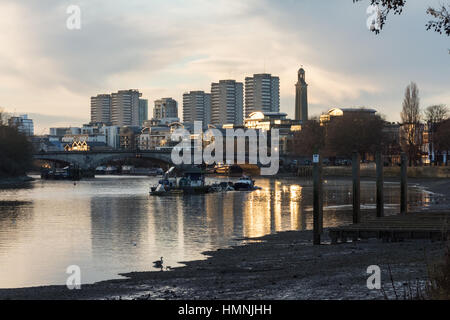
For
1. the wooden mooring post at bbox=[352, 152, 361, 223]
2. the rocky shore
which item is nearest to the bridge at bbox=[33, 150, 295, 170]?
the wooden mooring post at bbox=[352, 152, 361, 223]

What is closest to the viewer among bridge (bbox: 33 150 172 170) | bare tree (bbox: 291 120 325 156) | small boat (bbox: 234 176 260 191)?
small boat (bbox: 234 176 260 191)

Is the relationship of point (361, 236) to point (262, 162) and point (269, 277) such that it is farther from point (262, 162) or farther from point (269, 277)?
point (262, 162)

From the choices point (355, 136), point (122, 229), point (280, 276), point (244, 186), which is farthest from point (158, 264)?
point (355, 136)

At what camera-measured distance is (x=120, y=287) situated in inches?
786

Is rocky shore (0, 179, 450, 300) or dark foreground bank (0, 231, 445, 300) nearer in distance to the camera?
rocky shore (0, 179, 450, 300)

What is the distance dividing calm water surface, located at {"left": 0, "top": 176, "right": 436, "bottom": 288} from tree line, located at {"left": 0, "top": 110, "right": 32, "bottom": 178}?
52318mm

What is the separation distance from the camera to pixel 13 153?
118m

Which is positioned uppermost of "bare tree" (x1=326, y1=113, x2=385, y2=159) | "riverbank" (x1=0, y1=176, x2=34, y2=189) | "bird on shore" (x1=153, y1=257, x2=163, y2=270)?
"bare tree" (x1=326, y1=113, x2=385, y2=159)

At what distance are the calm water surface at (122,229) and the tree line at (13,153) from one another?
52.3m

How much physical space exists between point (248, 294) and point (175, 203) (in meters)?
47.5

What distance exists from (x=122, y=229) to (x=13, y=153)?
→ 8386 cm

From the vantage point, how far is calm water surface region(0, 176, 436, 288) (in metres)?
25.7

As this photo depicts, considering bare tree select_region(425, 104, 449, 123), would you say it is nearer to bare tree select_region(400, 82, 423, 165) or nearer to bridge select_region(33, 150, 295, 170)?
bare tree select_region(400, 82, 423, 165)
